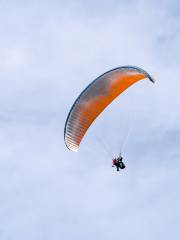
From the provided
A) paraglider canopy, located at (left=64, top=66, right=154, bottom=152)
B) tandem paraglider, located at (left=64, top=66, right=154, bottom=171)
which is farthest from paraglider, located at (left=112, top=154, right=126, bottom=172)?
paraglider canopy, located at (left=64, top=66, right=154, bottom=152)

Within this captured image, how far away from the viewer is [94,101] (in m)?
58.9

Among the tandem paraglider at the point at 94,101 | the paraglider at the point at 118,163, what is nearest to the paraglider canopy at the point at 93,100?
the tandem paraglider at the point at 94,101

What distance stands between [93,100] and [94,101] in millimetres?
217

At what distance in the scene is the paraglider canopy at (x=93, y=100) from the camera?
57.1m

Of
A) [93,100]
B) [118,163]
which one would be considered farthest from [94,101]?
[118,163]

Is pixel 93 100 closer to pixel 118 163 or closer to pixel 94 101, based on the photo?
pixel 94 101

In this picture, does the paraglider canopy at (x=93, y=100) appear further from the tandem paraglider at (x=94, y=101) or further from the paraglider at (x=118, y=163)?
the paraglider at (x=118, y=163)

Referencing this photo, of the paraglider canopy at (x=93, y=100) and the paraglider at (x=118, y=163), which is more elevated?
the paraglider canopy at (x=93, y=100)

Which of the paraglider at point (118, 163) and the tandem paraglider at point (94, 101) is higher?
the tandem paraglider at point (94, 101)

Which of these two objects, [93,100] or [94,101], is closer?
[93,100]

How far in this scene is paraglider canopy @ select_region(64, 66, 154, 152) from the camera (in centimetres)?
5712

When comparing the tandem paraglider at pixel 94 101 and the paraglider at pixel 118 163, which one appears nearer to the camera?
the tandem paraglider at pixel 94 101

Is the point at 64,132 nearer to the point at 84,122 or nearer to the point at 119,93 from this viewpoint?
the point at 84,122

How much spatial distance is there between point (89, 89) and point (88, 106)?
181 centimetres
